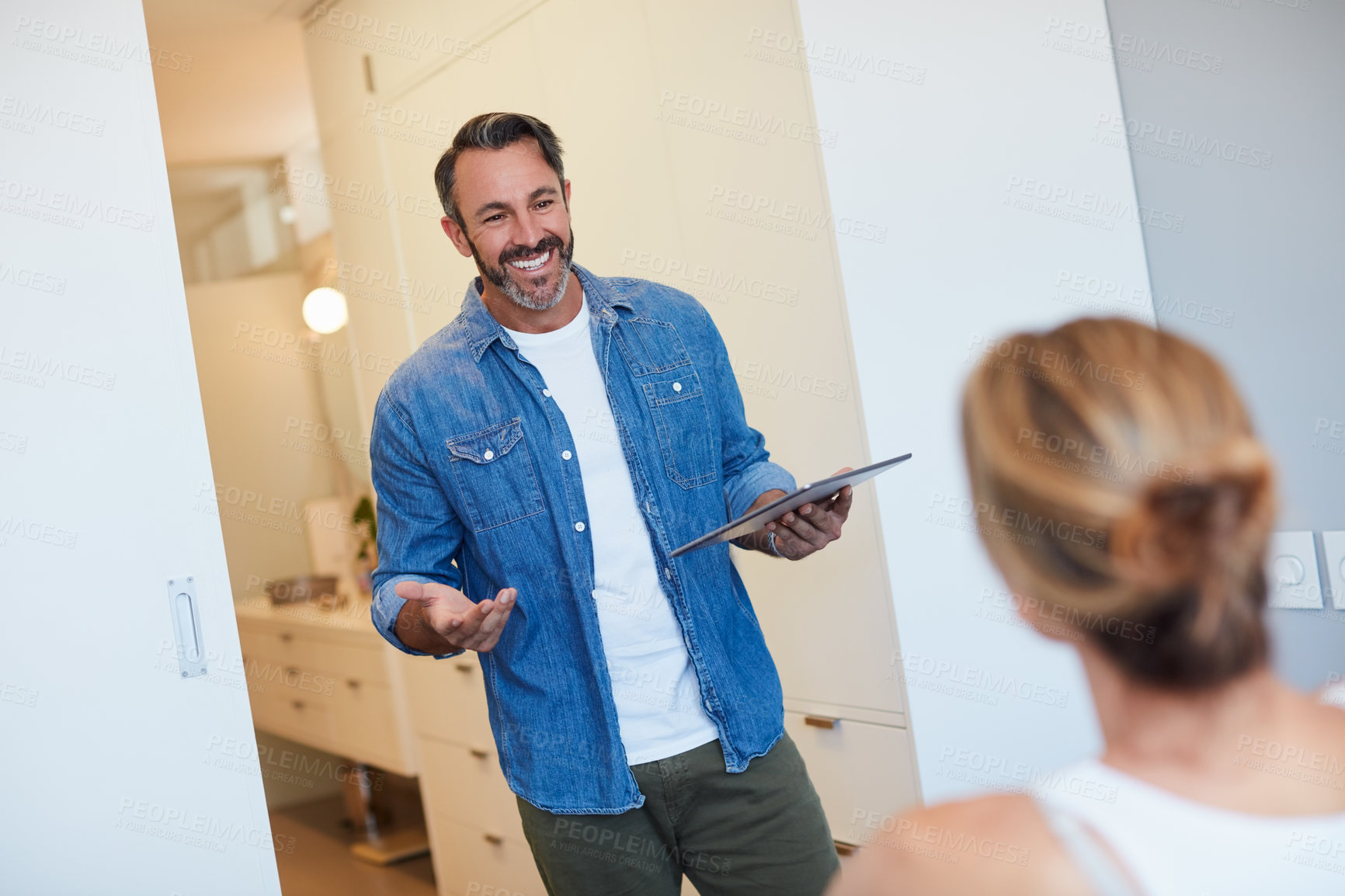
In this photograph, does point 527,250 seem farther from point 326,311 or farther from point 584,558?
point 326,311

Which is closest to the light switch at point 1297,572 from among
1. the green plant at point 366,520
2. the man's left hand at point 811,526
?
the man's left hand at point 811,526

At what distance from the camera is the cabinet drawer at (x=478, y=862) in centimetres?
314

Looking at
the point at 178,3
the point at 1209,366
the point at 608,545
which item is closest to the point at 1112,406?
the point at 1209,366

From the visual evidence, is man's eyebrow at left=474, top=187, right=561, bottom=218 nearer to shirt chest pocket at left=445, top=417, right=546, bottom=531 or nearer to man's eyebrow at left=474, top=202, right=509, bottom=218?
man's eyebrow at left=474, top=202, right=509, bottom=218

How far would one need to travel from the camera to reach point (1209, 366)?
80cm

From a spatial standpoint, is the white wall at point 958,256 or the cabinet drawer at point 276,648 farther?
the cabinet drawer at point 276,648

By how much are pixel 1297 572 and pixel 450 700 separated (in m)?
2.34

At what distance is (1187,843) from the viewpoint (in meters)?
0.76

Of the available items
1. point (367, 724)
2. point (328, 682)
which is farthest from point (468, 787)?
point (328, 682)

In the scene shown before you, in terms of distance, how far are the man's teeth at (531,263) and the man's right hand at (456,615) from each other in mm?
494

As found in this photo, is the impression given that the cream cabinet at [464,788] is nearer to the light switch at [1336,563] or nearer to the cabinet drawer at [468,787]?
the cabinet drawer at [468,787]

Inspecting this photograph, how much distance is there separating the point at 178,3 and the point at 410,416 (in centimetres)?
246

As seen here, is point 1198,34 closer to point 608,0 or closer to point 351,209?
point 608,0

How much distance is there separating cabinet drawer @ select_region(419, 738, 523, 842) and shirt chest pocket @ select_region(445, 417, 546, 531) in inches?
61.2
